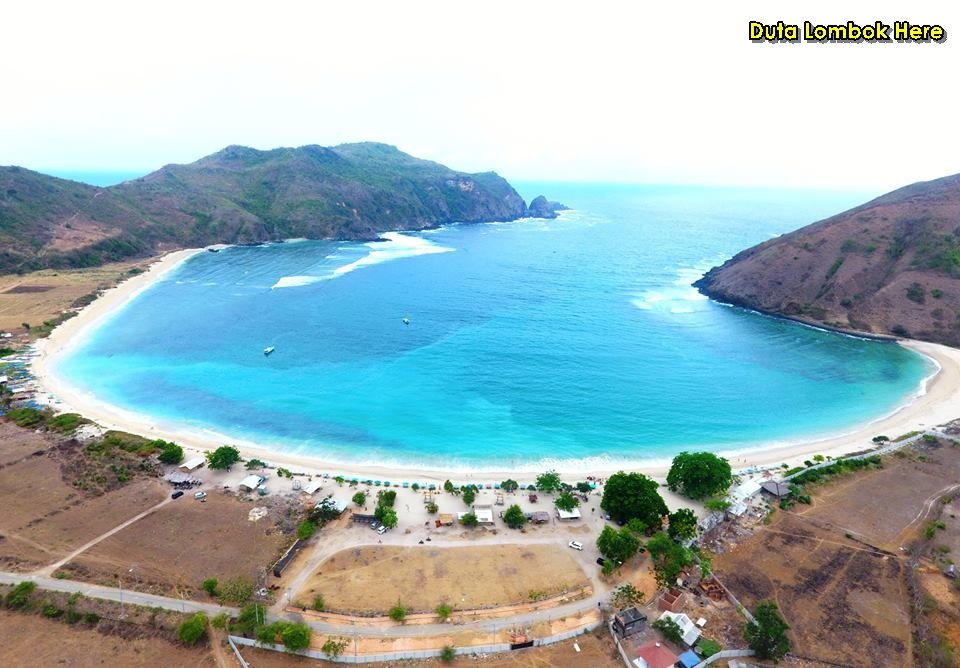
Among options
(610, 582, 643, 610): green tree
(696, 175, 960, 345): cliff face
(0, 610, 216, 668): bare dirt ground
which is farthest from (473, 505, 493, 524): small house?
(696, 175, 960, 345): cliff face

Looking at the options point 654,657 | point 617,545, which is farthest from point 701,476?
point 654,657

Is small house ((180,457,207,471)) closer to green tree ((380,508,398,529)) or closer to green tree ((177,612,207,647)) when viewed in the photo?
green tree ((177,612,207,647))

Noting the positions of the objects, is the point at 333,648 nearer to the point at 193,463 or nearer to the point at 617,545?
the point at 617,545

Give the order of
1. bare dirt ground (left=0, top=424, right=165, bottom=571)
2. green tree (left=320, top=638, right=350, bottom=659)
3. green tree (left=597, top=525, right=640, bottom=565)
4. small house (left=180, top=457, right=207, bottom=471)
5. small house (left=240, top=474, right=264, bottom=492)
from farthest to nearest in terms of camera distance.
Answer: small house (left=180, top=457, right=207, bottom=471) < small house (left=240, top=474, right=264, bottom=492) < bare dirt ground (left=0, top=424, right=165, bottom=571) < green tree (left=597, top=525, right=640, bottom=565) < green tree (left=320, top=638, right=350, bottom=659)

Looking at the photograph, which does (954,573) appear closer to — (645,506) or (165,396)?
(645,506)

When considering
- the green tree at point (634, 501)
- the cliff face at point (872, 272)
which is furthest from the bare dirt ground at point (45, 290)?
the cliff face at point (872, 272)

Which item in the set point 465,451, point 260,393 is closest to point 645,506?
Result: point 465,451

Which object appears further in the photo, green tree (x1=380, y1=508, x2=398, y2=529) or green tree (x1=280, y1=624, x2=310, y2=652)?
green tree (x1=380, y1=508, x2=398, y2=529)
